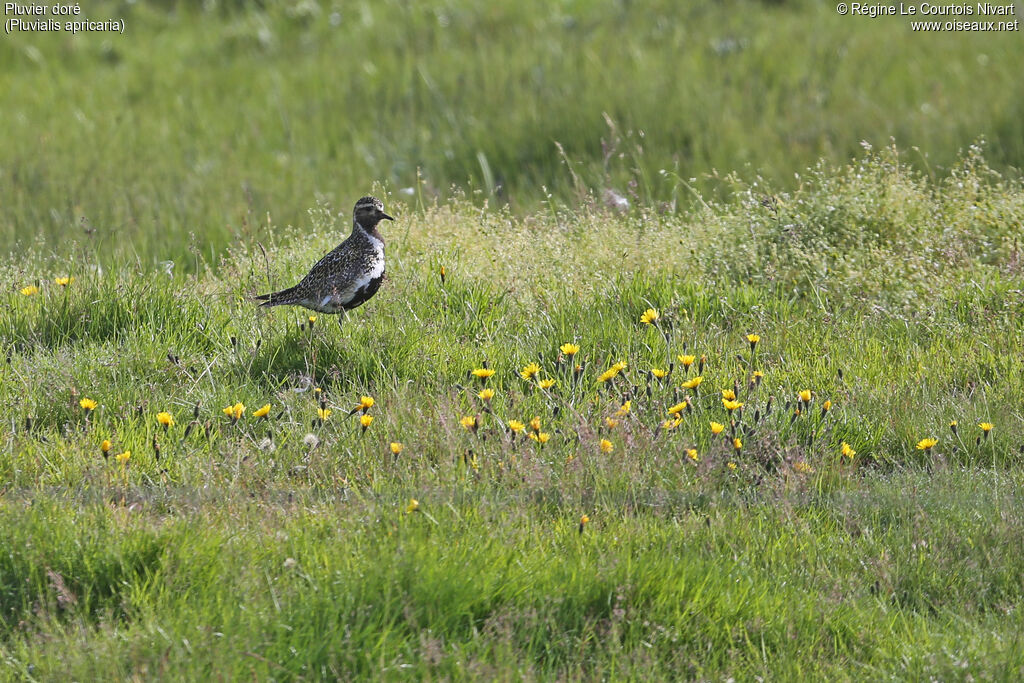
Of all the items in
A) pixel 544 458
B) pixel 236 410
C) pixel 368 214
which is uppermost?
pixel 368 214

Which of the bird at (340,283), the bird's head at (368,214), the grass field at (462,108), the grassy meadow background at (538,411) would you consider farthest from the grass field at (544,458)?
the grass field at (462,108)

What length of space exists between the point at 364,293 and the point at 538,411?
1252 millimetres

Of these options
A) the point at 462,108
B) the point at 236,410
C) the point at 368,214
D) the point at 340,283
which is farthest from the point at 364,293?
the point at 462,108

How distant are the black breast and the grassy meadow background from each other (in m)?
0.15

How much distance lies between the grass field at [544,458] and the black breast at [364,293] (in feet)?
0.24

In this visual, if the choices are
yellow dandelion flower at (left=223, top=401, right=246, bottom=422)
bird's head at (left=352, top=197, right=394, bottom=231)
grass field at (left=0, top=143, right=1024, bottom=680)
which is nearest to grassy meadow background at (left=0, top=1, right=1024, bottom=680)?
grass field at (left=0, top=143, right=1024, bottom=680)

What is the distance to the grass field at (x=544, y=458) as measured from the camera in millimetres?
3453

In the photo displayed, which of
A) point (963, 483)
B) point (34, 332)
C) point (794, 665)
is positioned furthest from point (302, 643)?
point (34, 332)

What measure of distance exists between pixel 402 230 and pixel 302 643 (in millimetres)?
3943

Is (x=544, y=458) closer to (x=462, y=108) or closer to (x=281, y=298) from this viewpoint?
(x=281, y=298)

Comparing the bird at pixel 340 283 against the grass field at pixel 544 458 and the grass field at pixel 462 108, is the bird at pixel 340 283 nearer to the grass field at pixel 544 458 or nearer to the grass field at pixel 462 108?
the grass field at pixel 544 458

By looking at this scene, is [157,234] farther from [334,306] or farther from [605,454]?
[605,454]

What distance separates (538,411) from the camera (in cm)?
504

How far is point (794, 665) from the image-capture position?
3.39 metres
